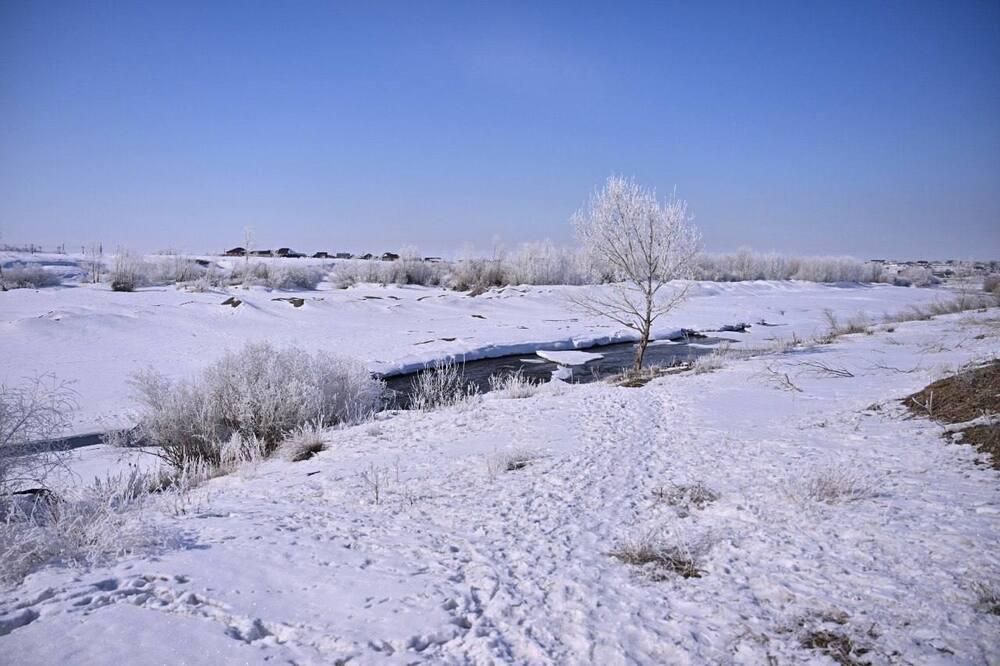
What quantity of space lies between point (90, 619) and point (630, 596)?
272cm

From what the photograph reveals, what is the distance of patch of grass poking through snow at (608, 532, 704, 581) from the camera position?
3.40 m

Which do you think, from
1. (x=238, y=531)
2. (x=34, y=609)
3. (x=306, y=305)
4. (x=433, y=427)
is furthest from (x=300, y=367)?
(x=306, y=305)

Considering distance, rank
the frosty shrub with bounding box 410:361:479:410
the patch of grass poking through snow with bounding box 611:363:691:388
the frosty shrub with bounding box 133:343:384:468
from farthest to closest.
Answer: the patch of grass poking through snow with bounding box 611:363:691:388
the frosty shrub with bounding box 410:361:479:410
the frosty shrub with bounding box 133:343:384:468

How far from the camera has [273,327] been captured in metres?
17.2

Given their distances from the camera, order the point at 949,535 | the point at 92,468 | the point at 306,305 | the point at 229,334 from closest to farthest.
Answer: the point at 949,535 → the point at 92,468 → the point at 229,334 → the point at 306,305

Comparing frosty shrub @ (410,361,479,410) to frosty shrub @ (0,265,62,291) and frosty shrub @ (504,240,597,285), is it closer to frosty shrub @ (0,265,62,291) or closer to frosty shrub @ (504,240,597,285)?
frosty shrub @ (0,265,62,291)

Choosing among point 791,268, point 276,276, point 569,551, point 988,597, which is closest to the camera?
point 988,597

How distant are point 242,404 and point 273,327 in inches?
379

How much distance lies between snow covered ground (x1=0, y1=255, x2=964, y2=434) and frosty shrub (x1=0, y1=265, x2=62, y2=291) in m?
0.79

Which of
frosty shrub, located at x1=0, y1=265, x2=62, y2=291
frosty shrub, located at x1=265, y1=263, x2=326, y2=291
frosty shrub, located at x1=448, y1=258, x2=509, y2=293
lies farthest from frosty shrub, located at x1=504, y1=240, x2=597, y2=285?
frosty shrub, located at x1=0, y1=265, x2=62, y2=291

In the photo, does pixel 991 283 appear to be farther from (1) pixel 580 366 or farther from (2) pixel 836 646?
(2) pixel 836 646

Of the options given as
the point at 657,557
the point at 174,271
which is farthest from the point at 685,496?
the point at 174,271

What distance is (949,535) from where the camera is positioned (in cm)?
354

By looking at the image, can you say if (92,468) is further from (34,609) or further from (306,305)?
(306,305)
